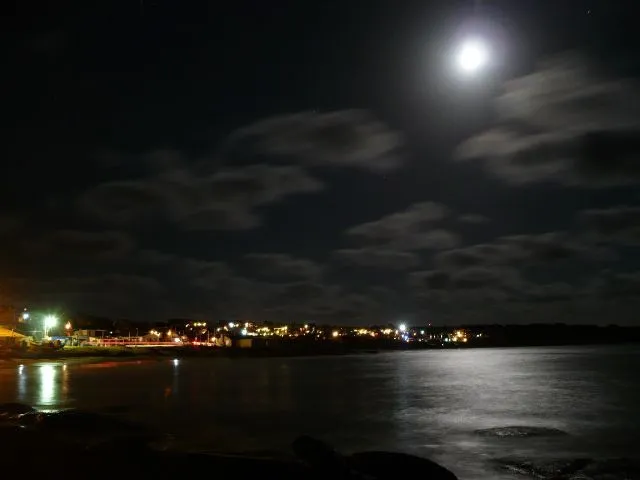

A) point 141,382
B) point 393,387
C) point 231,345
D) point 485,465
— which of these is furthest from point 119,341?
point 485,465

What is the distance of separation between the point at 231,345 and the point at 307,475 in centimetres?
17945

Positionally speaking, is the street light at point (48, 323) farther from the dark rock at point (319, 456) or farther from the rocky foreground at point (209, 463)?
the dark rock at point (319, 456)

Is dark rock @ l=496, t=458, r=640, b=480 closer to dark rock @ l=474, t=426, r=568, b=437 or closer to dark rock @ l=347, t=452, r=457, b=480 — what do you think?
dark rock @ l=347, t=452, r=457, b=480

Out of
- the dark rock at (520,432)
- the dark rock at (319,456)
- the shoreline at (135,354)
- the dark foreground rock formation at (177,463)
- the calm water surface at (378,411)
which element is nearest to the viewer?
the dark foreground rock formation at (177,463)

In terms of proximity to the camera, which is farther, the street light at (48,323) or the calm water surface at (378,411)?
the street light at (48,323)

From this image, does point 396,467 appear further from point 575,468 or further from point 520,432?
point 520,432

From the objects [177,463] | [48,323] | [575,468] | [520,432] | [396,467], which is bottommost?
[520,432]

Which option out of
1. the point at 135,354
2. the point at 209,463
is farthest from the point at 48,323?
the point at 209,463

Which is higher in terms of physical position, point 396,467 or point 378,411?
point 396,467

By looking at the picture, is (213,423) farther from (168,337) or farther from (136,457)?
(168,337)

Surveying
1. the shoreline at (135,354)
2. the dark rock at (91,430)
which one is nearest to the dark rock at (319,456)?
the dark rock at (91,430)

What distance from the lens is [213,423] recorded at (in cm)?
3488

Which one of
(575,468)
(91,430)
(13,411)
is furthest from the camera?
(13,411)

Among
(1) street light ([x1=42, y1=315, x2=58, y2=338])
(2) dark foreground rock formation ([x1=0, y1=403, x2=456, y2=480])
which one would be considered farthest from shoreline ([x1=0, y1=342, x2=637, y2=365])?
(2) dark foreground rock formation ([x1=0, y1=403, x2=456, y2=480])
